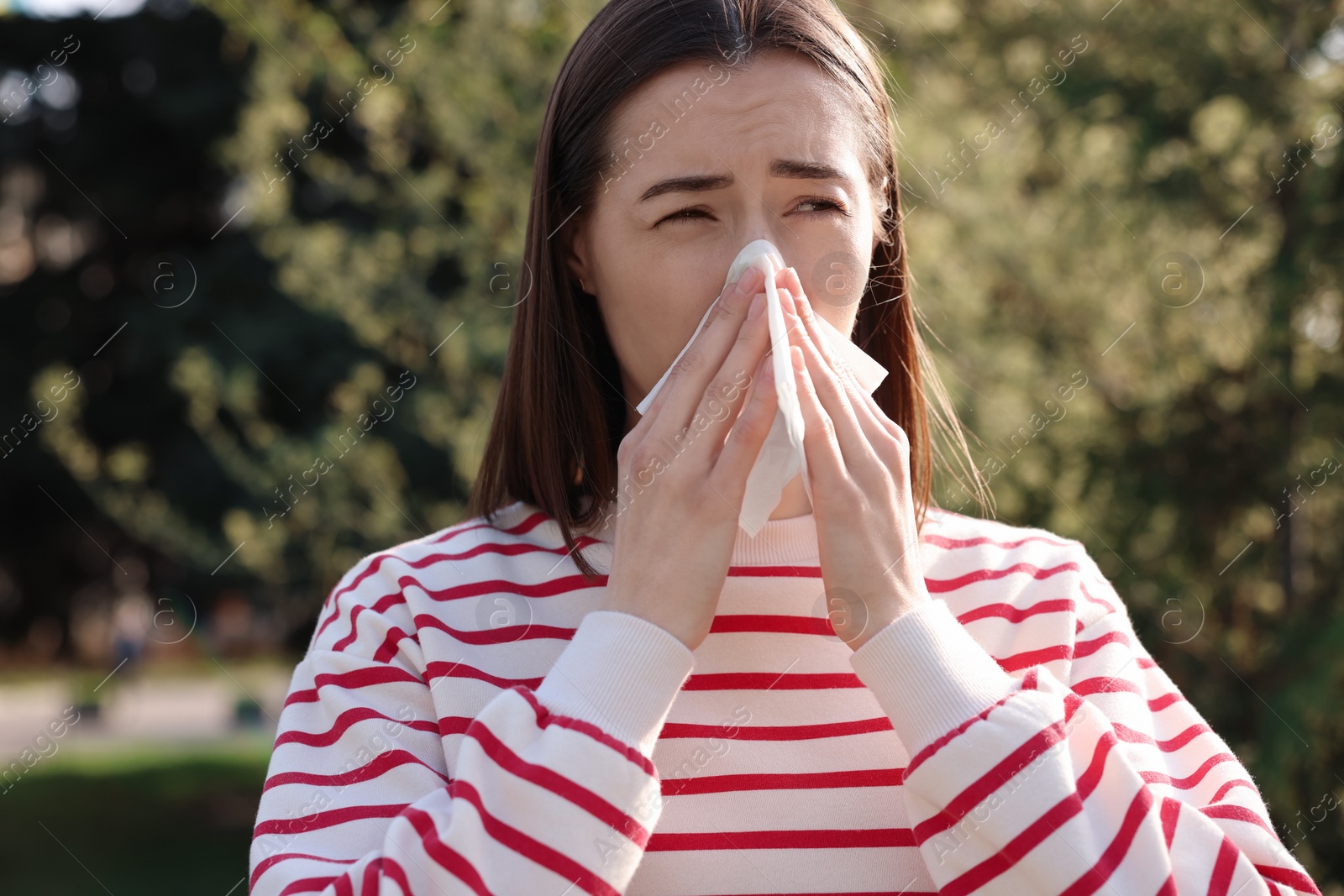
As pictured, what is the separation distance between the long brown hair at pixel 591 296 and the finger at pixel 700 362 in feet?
1.17

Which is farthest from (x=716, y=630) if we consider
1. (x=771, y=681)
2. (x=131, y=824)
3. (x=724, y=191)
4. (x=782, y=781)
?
(x=131, y=824)

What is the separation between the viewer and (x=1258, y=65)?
4184 mm

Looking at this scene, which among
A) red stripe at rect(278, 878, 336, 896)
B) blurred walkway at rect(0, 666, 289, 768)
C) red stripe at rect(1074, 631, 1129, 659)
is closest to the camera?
red stripe at rect(278, 878, 336, 896)

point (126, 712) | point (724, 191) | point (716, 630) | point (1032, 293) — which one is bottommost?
point (716, 630)

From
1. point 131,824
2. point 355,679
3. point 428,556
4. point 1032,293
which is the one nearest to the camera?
point 355,679

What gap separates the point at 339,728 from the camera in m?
1.63

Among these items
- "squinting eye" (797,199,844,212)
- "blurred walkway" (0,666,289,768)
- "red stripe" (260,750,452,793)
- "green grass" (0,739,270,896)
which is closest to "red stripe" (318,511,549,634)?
"red stripe" (260,750,452,793)

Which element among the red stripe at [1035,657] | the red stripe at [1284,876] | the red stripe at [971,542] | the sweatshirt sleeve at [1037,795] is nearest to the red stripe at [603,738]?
the sweatshirt sleeve at [1037,795]

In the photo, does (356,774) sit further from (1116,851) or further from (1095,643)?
(1095,643)

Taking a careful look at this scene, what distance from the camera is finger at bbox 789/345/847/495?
5.25ft

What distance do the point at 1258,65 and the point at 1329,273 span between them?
33.4 inches

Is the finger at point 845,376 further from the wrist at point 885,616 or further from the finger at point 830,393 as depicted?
the wrist at point 885,616

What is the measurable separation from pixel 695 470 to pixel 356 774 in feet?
2.14

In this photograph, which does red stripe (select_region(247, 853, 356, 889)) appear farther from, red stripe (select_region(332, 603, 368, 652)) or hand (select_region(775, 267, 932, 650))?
hand (select_region(775, 267, 932, 650))
